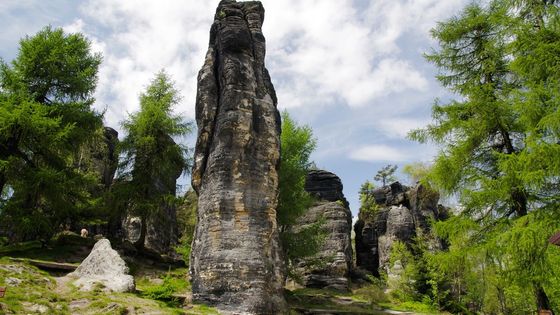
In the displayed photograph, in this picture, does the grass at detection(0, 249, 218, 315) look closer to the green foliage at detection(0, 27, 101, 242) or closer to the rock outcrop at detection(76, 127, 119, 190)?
the green foliage at detection(0, 27, 101, 242)

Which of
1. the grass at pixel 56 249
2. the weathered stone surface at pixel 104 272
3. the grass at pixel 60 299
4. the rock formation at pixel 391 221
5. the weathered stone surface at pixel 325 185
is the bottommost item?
the grass at pixel 60 299

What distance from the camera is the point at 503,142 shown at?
527 inches

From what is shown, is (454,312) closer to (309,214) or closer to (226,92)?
(309,214)

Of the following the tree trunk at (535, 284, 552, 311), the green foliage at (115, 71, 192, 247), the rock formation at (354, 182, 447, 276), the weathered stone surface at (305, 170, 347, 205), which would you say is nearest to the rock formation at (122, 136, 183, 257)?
the green foliage at (115, 71, 192, 247)

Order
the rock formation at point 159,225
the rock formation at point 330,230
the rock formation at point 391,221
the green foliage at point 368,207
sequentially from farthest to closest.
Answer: the green foliage at point 368,207, the rock formation at point 391,221, the rock formation at point 330,230, the rock formation at point 159,225

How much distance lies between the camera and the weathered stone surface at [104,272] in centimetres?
1409

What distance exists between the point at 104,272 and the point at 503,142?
1370 centimetres

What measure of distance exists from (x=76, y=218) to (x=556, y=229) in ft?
65.1

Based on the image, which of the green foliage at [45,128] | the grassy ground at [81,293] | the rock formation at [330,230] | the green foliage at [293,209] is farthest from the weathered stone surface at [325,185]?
the green foliage at [45,128]

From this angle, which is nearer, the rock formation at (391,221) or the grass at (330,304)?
the grass at (330,304)

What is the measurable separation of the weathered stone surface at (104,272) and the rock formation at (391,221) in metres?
25.6

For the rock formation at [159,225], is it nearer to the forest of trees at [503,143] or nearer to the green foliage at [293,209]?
the green foliage at [293,209]

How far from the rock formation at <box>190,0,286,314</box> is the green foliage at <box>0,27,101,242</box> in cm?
623

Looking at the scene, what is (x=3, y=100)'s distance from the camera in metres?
19.1
